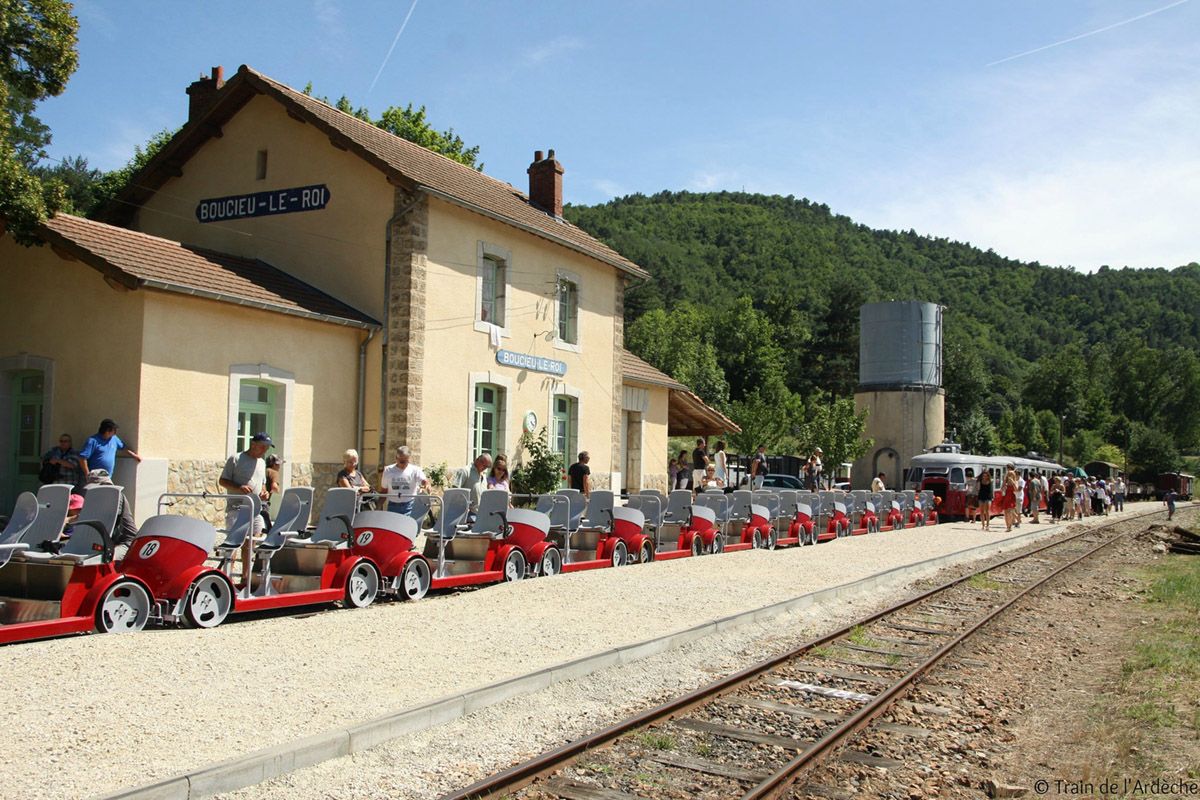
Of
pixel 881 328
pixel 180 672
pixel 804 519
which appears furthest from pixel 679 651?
pixel 881 328

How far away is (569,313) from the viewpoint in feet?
73.8

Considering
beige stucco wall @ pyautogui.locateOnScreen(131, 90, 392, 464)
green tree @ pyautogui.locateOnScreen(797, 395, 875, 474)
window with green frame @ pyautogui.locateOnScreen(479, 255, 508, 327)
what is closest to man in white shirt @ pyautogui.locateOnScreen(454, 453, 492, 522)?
beige stucco wall @ pyautogui.locateOnScreen(131, 90, 392, 464)

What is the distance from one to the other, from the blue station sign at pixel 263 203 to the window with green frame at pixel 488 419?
4.71m

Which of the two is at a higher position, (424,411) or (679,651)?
(424,411)

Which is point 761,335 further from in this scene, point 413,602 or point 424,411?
point 413,602

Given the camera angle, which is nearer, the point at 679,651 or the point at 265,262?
the point at 679,651

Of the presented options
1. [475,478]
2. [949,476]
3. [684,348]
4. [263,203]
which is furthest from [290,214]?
[684,348]

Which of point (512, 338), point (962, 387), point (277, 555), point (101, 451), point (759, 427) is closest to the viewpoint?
point (277, 555)

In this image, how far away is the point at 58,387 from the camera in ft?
48.1

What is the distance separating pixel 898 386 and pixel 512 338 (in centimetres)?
3425

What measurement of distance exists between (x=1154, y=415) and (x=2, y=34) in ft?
409

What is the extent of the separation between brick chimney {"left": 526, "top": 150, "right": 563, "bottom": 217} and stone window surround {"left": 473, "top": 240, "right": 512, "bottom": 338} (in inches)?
197

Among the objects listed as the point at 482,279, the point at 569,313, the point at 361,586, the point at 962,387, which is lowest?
the point at 361,586

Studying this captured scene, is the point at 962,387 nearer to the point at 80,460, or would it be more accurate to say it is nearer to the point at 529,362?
the point at 529,362
